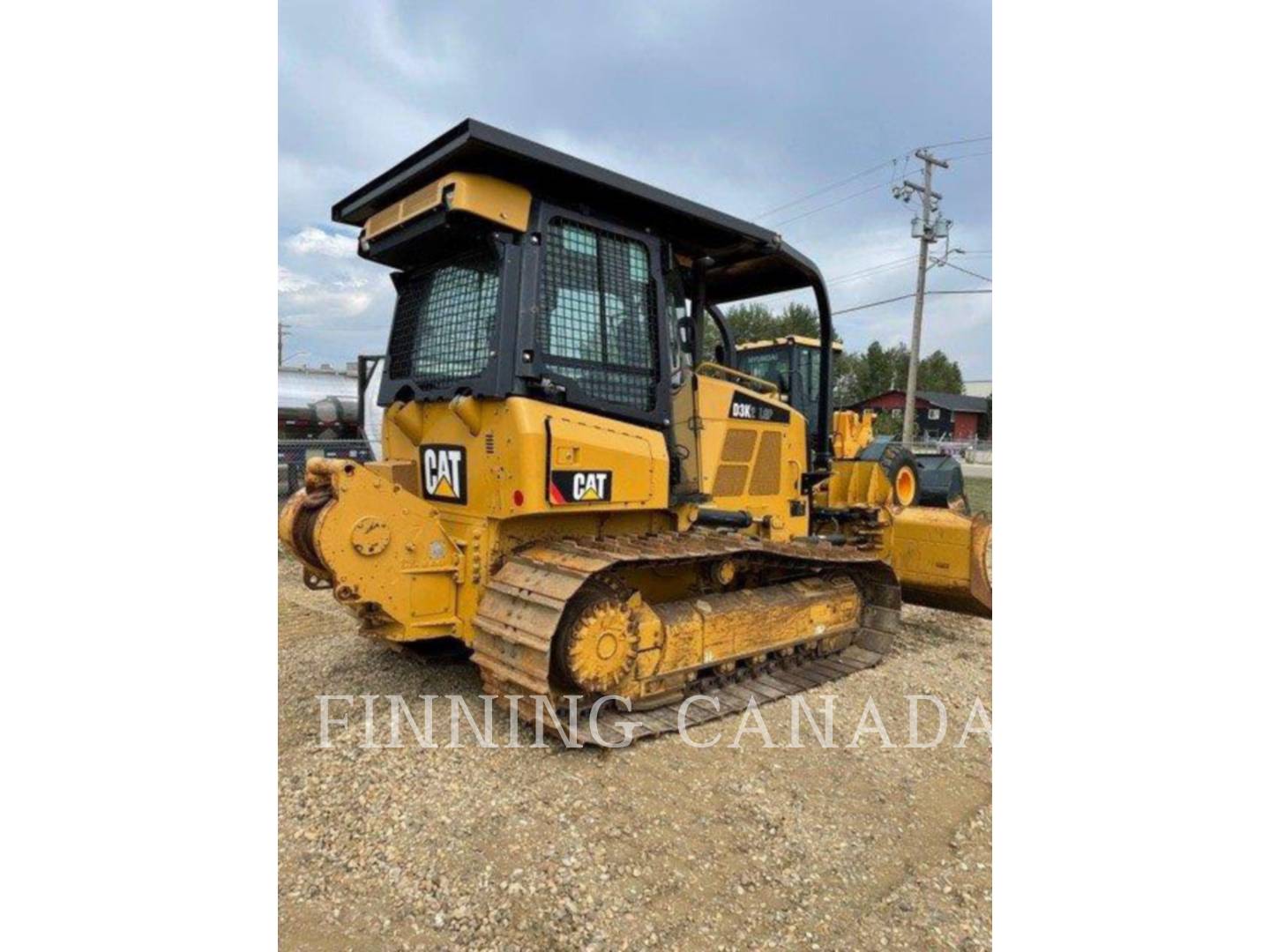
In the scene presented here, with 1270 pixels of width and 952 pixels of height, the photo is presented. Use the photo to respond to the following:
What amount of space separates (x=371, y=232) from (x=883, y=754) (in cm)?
437

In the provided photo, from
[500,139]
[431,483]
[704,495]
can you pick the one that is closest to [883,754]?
[704,495]

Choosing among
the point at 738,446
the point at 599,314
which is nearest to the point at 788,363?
the point at 738,446

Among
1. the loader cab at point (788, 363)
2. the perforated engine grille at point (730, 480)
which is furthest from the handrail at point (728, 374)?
the loader cab at point (788, 363)

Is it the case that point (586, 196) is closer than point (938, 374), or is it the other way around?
point (586, 196)

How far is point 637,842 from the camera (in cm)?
Answer: 304

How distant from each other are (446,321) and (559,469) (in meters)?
1.34

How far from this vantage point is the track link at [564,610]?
3.71m

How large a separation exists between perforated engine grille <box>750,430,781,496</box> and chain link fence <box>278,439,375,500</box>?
1057cm

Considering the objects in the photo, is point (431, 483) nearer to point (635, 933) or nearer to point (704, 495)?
point (704, 495)

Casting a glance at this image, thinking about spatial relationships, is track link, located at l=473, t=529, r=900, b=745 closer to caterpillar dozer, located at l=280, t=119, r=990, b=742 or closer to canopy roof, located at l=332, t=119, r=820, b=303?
caterpillar dozer, located at l=280, t=119, r=990, b=742

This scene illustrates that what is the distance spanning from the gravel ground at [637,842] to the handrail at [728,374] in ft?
8.50

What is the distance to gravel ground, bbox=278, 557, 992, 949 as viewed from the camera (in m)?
2.56

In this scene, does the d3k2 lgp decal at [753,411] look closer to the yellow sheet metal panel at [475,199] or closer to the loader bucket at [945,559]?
the loader bucket at [945,559]

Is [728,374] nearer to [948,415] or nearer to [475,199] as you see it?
[475,199]
